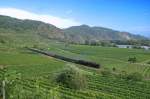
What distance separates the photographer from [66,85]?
46.3 m

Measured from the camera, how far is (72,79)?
46.1 meters

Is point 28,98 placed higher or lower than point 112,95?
higher

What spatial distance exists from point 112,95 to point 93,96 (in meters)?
3.25

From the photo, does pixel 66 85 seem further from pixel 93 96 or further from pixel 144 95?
pixel 144 95

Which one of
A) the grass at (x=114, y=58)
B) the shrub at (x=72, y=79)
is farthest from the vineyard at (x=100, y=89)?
the grass at (x=114, y=58)

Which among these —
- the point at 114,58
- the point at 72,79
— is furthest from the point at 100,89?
the point at 114,58

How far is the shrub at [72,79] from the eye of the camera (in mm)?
45781

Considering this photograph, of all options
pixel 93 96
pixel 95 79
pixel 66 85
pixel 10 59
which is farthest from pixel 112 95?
pixel 10 59

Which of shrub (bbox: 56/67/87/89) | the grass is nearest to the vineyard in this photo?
shrub (bbox: 56/67/87/89)

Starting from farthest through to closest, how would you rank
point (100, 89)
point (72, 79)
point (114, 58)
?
point (114, 58), point (100, 89), point (72, 79)

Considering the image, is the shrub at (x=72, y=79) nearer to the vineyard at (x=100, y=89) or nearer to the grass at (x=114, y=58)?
the vineyard at (x=100, y=89)

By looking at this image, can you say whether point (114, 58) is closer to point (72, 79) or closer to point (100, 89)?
point (100, 89)

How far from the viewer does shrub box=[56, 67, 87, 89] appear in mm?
45781

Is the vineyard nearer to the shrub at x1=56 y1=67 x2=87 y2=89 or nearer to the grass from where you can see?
the shrub at x1=56 y1=67 x2=87 y2=89
